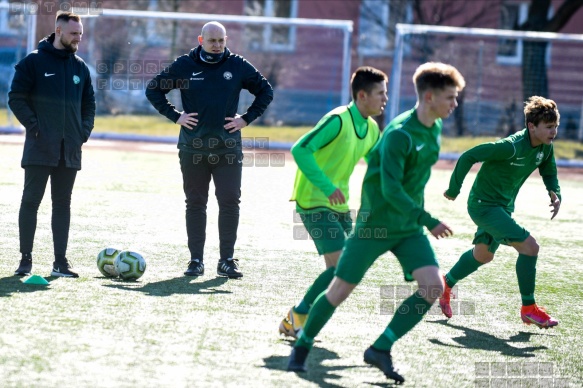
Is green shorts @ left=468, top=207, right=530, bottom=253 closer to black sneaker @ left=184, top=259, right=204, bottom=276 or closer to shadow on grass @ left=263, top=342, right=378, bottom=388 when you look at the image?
shadow on grass @ left=263, top=342, right=378, bottom=388

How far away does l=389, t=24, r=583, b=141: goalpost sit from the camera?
74.2ft

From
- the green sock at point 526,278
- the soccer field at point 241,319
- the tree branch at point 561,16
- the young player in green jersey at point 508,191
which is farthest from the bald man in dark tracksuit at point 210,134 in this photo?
the tree branch at point 561,16

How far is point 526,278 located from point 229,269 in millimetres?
2454

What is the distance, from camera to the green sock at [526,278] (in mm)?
7137

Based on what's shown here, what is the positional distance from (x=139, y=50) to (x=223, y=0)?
8.41 metres

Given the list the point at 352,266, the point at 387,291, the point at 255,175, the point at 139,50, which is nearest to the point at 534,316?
the point at 387,291

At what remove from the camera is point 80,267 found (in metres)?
8.23

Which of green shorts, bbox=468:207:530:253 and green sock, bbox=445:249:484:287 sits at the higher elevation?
green shorts, bbox=468:207:530:253

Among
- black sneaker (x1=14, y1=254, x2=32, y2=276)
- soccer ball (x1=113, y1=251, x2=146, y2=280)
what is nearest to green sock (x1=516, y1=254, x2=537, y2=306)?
soccer ball (x1=113, y1=251, x2=146, y2=280)

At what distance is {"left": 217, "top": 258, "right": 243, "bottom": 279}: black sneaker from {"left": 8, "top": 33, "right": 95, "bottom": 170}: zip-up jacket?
1.45 metres

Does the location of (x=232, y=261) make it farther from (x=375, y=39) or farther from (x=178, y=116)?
(x=375, y=39)

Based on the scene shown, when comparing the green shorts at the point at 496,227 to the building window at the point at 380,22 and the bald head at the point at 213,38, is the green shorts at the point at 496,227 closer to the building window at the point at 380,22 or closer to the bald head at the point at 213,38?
the bald head at the point at 213,38

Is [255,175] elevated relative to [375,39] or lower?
lower

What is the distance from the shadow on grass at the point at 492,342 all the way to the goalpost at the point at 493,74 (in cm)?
1574
